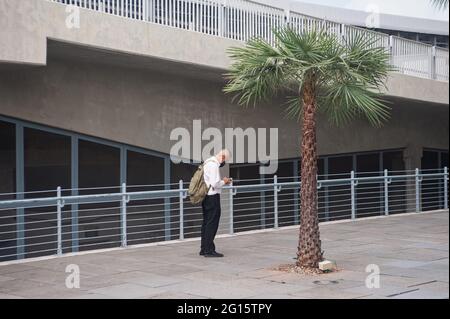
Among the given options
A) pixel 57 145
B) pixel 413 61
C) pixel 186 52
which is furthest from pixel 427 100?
pixel 57 145

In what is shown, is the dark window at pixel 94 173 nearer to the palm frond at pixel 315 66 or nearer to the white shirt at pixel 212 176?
the white shirt at pixel 212 176

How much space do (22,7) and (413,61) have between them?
12.1m

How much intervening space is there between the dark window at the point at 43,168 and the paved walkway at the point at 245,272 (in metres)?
3.53

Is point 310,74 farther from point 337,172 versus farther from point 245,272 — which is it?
point 337,172

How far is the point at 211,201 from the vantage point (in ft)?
33.7

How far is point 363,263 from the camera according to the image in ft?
31.9

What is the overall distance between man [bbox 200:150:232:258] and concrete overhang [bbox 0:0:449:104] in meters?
3.52

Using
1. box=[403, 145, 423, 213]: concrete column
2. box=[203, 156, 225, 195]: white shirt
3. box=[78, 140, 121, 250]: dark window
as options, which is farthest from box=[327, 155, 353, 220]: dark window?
box=[203, 156, 225, 195]: white shirt

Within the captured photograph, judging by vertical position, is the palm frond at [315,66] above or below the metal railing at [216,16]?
below

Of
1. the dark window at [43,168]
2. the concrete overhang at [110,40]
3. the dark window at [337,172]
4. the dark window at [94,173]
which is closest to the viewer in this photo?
the concrete overhang at [110,40]

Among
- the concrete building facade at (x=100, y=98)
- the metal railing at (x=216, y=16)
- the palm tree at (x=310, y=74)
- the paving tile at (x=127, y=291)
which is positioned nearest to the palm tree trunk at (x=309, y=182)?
the palm tree at (x=310, y=74)

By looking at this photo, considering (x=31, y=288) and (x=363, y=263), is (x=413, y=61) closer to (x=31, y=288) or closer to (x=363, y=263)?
(x=363, y=263)

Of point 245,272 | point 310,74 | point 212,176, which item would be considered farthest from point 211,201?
point 310,74

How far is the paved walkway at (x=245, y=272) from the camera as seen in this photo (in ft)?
25.3
